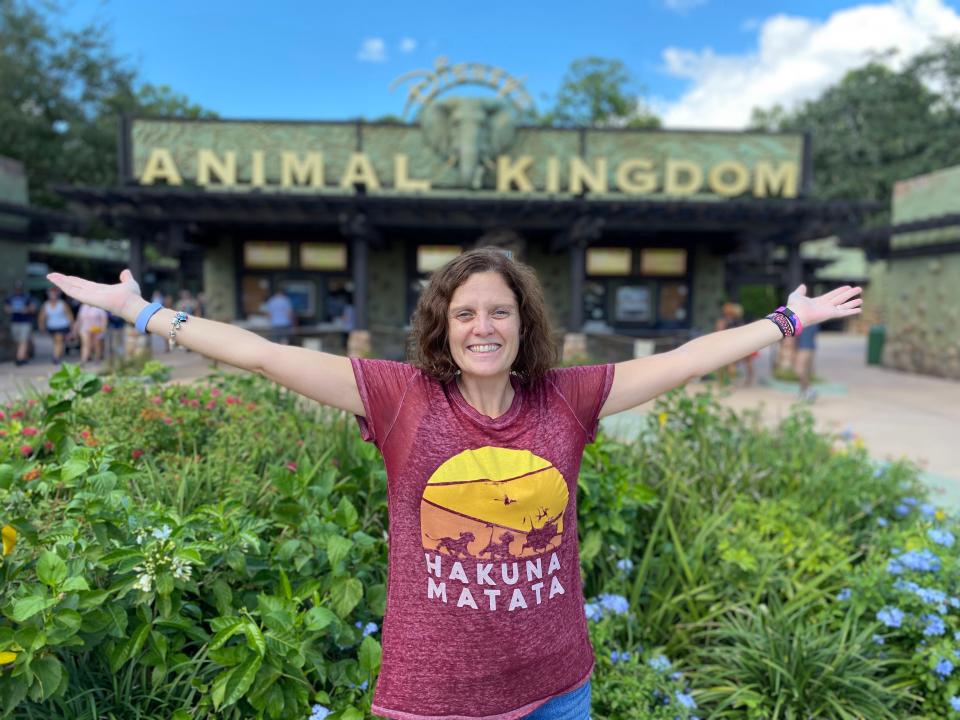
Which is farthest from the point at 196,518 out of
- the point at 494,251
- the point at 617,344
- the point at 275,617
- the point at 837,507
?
the point at 617,344

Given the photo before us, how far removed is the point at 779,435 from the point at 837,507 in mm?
1336

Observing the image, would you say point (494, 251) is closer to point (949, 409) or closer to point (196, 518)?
point (196, 518)

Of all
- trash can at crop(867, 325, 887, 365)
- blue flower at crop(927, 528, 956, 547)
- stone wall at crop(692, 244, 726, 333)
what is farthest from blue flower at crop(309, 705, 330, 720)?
trash can at crop(867, 325, 887, 365)

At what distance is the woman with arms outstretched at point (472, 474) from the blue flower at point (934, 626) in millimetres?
1672

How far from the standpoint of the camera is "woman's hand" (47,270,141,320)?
1561mm

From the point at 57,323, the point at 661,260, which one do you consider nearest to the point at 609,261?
the point at 661,260

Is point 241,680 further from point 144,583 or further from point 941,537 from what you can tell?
point 941,537

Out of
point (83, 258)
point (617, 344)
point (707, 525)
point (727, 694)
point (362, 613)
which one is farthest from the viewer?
point (83, 258)

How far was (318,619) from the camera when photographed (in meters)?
1.82

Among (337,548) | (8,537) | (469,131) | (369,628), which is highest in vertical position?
(469,131)

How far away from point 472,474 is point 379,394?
324 mm

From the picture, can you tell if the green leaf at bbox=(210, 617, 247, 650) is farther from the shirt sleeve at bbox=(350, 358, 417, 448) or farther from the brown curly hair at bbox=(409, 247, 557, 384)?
the brown curly hair at bbox=(409, 247, 557, 384)

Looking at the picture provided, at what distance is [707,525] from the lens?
3053 mm

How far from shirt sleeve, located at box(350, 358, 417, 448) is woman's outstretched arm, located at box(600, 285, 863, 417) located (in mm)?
583
